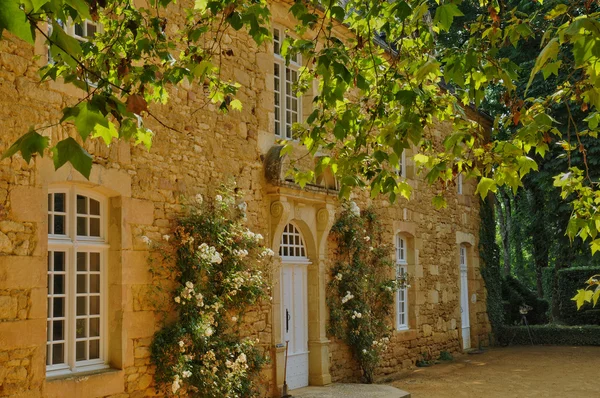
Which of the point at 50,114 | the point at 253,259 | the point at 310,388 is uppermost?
the point at 50,114

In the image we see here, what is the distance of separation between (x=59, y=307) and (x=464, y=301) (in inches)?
473

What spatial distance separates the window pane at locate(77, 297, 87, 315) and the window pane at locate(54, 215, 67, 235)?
0.68 m

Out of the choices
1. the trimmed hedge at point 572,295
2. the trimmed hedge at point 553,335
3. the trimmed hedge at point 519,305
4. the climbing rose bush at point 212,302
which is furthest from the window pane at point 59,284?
the trimmed hedge at point 519,305

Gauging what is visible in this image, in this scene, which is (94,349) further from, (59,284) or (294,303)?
(294,303)

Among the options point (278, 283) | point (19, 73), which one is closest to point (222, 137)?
point (278, 283)

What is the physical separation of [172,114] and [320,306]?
399cm

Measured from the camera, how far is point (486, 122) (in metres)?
18.7

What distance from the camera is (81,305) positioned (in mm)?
7102

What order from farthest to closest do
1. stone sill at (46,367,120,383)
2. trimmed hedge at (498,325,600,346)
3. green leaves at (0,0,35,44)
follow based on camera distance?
trimmed hedge at (498,325,600,346)
stone sill at (46,367,120,383)
green leaves at (0,0,35,44)

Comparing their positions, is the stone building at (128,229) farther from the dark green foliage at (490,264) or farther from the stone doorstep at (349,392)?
the dark green foliage at (490,264)

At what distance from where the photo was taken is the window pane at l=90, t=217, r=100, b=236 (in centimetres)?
730

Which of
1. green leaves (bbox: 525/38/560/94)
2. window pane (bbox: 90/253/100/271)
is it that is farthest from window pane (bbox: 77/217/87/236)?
green leaves (bbox: 525/38/560/94)

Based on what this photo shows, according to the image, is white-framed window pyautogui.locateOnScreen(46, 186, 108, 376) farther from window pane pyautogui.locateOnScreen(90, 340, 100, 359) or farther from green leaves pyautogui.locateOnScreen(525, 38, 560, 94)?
green leaves pyautogui.locateOnScreen(525, 38, 560, 94)

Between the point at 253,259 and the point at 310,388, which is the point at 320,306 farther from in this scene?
the point at 253,259
